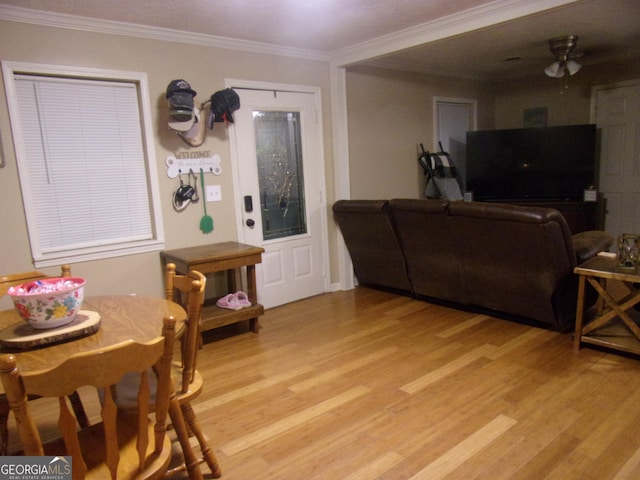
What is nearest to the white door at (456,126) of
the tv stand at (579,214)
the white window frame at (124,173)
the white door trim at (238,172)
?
the tv stand at (579,214)

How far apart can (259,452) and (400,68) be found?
4.40 metres

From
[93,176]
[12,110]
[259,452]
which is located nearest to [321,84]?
[93,176]

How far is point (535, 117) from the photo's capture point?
608 centimetres

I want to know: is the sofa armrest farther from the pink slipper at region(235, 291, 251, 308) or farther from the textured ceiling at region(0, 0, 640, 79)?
the pink slipper at region(235, 291, 251, 308)

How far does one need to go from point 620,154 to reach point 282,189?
4197mm

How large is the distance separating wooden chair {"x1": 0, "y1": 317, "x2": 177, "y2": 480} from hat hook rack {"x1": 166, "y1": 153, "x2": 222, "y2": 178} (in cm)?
240

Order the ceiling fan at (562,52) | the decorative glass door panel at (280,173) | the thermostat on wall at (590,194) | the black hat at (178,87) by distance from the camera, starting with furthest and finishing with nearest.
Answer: the thermostat on wall at (590,194), the ceiling fan at (562,52), the decorative glass door panel at (280,173), the black hat at (178,87)

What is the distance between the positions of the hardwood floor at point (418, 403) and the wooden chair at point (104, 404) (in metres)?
0.68

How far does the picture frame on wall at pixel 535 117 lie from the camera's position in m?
6.00

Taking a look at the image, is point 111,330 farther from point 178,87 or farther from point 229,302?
point 178,87

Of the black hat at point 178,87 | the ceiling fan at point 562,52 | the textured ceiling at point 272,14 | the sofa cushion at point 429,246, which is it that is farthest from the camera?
the ceiling fan at point 562,52

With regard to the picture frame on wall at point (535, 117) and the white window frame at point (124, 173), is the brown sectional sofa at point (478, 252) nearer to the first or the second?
the white window frame at point (124, 173)

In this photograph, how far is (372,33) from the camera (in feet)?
12.4

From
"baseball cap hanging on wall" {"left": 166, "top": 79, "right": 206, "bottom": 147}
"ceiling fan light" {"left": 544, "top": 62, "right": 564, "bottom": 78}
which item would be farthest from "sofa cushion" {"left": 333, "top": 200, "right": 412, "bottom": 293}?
"ceiling fan light" {"left": 544, "top": 62, "right": 564, "bottom": 78}
